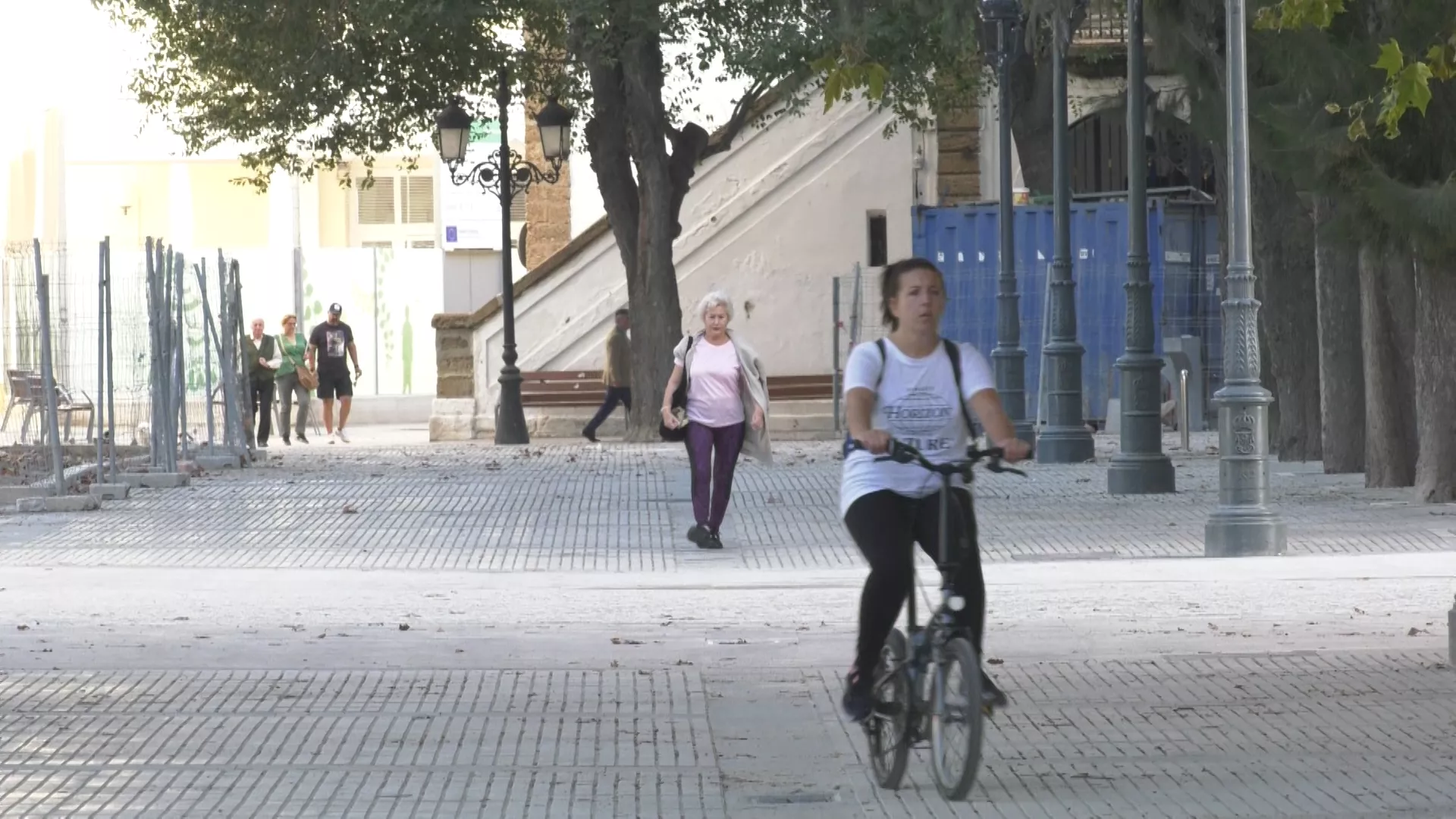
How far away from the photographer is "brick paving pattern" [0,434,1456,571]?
14.4 metres

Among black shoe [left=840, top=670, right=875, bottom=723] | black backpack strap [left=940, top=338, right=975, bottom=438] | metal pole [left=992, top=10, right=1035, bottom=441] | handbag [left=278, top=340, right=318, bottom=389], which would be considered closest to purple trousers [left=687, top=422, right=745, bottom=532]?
black backpack strap [left=940, top=338, right=975, bottom=438]

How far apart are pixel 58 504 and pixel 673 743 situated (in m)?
11.4

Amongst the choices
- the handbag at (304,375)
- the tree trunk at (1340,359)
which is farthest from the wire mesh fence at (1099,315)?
the tree trunk at (1340,359)

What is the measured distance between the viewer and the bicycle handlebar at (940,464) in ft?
22.5

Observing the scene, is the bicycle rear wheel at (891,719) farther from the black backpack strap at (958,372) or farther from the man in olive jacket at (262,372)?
the man in olive jacket at (262,372)

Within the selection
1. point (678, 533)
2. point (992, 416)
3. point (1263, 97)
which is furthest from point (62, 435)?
point (992, 416)

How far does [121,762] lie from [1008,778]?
277cm

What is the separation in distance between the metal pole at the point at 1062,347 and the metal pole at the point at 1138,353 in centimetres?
402

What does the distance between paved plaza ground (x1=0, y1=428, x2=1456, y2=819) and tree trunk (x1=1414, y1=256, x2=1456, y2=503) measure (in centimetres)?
42

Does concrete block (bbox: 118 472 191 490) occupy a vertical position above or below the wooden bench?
below

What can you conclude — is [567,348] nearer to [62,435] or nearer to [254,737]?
[62,435]

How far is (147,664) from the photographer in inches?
387

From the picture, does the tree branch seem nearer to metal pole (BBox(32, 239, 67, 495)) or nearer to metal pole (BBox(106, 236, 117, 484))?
metal pole (BBox(106, 236, 117, 484))

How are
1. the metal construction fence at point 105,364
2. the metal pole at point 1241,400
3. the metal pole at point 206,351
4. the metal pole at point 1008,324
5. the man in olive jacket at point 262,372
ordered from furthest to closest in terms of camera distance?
1. the man in olive jacket at point 262,372
2. the metal pole at point 1008,324
3. the metal pole at point 206,351
4. the metal construction fence at point 105,364
5. the metal pole at point 1241,400
